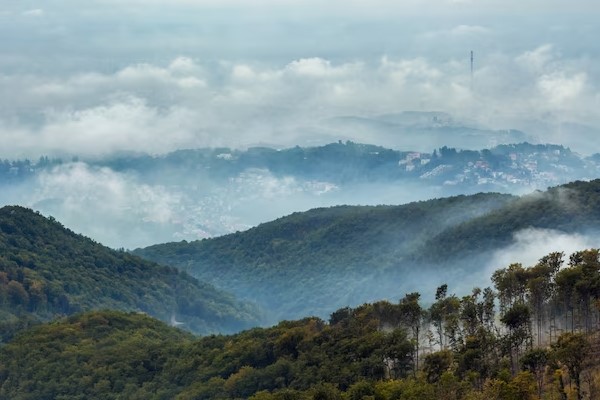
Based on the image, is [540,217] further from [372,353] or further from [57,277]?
[372,353]

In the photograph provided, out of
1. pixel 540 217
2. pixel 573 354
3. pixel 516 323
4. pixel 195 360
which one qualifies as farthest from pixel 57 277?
pixel 573 354

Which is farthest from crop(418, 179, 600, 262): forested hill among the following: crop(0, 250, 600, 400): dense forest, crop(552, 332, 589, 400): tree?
crop(552, 332, 589, 400): tree

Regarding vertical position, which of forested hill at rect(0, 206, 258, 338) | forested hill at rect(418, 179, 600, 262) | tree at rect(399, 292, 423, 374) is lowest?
tree at rect(399, 292, 423, 374)

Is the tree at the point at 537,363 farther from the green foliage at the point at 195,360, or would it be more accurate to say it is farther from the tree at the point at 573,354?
the green foliage at the point at 195,360

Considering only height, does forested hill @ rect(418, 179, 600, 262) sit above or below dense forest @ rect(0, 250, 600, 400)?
above

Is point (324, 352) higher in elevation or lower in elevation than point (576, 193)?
lower

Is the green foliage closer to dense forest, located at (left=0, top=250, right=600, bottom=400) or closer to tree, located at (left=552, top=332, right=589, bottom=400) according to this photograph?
dense forest, located at (left=0, top=250, right=600, bottom=400)

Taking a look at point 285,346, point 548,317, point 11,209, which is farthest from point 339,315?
point 11,209

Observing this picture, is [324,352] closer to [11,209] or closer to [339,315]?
[339,315]
